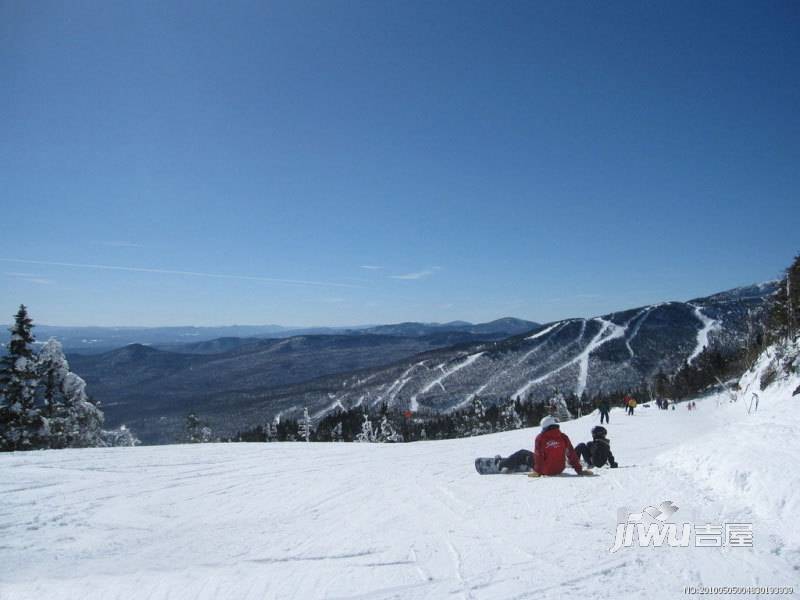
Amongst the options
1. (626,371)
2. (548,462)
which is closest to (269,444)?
(548,462)

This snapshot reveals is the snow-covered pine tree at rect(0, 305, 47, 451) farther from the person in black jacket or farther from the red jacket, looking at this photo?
the person in black jacket

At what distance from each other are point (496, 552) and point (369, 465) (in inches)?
277

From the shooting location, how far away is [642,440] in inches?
644

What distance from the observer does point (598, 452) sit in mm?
9523

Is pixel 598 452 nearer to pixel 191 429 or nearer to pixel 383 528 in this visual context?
pixel 383 528

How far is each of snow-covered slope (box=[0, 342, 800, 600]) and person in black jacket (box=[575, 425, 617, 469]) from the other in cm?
84

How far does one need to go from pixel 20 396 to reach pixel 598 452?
27.0 meters

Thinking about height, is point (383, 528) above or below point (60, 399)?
above

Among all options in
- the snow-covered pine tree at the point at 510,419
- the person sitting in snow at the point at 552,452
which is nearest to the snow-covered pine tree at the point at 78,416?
the person sitting in snow at the point at 552,452

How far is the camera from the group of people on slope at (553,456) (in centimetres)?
875

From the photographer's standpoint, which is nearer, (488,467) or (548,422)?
(548,422)

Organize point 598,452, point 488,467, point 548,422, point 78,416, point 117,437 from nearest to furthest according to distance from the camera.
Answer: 1. point 548,422
2. point 598,452
3. point 488,467
4. point 78,416
5. point 117,437

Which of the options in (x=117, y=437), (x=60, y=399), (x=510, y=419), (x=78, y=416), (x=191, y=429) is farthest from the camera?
(x=510, y=419)

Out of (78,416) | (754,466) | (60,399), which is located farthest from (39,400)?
(754,466)
